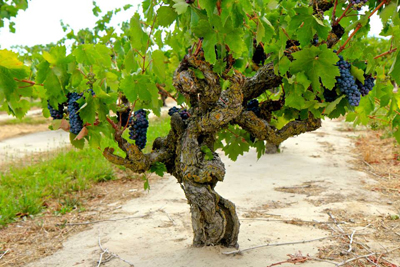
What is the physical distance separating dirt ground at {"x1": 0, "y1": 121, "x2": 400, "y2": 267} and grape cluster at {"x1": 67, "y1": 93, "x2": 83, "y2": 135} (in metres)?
1.17

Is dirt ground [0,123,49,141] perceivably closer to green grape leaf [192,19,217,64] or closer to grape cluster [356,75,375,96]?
green grape leaf [192,19,217,64]

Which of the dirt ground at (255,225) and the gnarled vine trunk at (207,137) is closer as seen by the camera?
the gnarled vine trunk at (207,137)

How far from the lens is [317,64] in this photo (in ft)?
6.86

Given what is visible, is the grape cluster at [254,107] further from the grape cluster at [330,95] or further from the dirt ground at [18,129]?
the dirt ground at [18,129]

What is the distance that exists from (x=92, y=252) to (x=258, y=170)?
11.3 ft

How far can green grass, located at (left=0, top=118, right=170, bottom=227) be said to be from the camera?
443 cm

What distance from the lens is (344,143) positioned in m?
8.31

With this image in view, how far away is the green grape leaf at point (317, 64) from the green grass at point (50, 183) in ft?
11.2

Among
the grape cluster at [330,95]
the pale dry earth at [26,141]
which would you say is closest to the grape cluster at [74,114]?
the grape cluster at [330,95]

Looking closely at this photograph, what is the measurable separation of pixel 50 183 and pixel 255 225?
121 inches

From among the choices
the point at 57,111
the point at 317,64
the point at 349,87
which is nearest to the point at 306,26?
the point at 317,64

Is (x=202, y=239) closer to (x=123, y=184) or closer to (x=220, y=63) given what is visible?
(x=220, y=63)

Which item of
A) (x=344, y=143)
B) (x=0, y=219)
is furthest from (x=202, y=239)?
(x=344, y=143)

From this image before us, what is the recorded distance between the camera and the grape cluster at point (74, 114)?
222 centimetres
